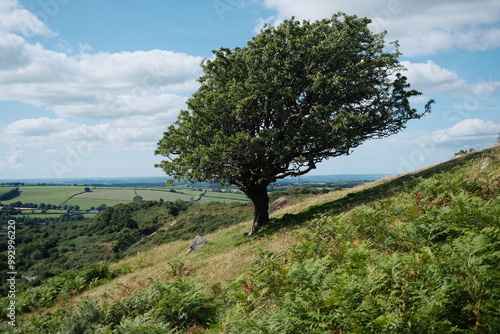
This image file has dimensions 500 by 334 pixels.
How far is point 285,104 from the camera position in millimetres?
23062

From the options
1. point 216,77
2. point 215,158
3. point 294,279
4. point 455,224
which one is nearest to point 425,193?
point 455,224

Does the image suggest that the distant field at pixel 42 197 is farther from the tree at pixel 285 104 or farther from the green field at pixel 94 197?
the tree at pixel 285 104

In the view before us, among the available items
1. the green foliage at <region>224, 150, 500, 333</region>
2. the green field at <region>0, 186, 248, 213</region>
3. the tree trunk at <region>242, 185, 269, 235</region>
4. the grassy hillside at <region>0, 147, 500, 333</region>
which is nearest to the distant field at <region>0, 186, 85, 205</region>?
the green field at <region>0, 186, 248, 213</region>

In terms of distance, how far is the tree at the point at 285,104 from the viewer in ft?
70.0

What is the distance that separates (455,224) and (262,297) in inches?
196

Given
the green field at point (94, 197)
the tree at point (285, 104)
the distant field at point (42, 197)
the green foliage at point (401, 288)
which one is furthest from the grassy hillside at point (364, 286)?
the distant field at point (42, 197)

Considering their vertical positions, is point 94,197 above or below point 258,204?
below

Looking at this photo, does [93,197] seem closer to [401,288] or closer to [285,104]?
[285,104]

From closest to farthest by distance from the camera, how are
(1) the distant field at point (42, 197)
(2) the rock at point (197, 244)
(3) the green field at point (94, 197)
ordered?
(2) the rock at point (197, 244) < (3) the green field at point (94, 197) < (1) the distant field at point (42, 197)

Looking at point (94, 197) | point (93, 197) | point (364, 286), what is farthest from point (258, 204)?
point (93, 197)

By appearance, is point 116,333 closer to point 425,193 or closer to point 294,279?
point 294,279

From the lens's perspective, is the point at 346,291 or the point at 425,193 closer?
the point at 346,291

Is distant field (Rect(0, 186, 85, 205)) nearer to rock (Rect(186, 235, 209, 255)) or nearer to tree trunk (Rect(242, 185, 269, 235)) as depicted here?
rock (Rect(186, 235, 209, 255))

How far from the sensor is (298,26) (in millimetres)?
23938
